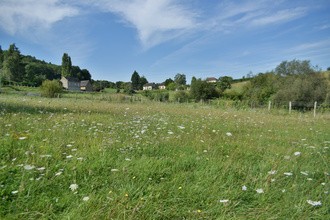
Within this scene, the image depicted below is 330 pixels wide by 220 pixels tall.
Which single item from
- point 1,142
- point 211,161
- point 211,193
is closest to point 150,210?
point 211,193

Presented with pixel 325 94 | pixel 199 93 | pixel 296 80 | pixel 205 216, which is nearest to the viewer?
pixel 205 216

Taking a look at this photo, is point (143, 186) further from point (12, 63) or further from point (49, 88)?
point (12, 63)

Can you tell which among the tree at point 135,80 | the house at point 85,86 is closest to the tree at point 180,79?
the tree at point 135,80

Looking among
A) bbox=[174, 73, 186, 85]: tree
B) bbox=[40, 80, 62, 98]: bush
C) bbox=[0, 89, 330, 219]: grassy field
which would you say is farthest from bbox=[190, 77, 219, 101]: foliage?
bbox=[174, 73, 186, 85]: tree

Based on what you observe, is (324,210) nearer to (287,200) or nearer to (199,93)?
(287,200)

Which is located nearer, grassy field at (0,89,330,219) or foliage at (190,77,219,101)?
grassy field at (0,89,330,219)

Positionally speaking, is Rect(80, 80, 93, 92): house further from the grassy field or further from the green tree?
the grassy field

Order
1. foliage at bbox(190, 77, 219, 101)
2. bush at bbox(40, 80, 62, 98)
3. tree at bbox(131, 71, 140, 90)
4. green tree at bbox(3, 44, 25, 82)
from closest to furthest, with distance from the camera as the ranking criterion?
bush at bbox(40, 80, 62, 98) < foliage at bbox(190, 77, 219, 101) < green tree at bbox(3, 44, 25, 82) < tree at bbox(131, 71, 140, 90)

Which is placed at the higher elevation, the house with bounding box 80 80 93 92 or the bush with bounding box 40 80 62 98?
the house with bounding box 80 80 93 92

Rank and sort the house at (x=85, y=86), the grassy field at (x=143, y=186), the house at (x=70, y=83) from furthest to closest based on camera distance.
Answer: the house at (x=85, y=86) → the house at (x=70, y=83) → the grassy field at (x=143, y=186)

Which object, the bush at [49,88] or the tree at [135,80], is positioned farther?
the tree at [135,80]

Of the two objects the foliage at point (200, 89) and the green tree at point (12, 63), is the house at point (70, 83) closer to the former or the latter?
the green tree at point (12, 63)

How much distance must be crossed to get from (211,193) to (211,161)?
2.95ft

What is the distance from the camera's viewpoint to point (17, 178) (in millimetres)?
1955
